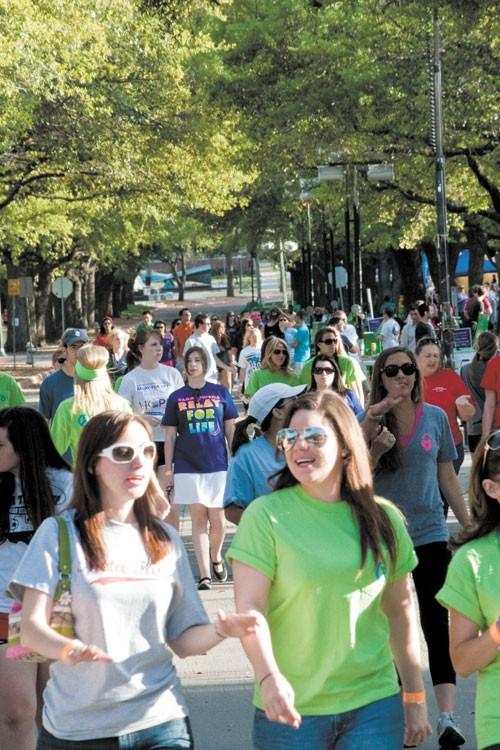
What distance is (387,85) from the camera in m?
26.2

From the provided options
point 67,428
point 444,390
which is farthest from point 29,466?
point 444,390

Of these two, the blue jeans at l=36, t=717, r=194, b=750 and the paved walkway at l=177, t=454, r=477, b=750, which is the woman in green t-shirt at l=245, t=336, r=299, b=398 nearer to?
the paved walkway at l=177, t=454, r=477, b=750

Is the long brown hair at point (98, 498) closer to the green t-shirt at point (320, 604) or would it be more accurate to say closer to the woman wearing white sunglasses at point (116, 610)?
the woman wearing white sunglasses at point (116, 610)

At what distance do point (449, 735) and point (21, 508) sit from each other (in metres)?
2.08

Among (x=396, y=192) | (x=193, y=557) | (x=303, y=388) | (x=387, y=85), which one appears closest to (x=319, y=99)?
(x=387, y=85)

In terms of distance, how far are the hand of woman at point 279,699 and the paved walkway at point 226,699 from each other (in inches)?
109

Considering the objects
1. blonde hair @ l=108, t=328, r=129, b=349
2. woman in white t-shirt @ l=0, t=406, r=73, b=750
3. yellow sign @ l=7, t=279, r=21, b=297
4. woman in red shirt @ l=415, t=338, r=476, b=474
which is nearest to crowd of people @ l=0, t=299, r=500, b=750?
woman in white t-shirt @ l=0, t=406, r=73, b=750

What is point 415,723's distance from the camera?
433cm

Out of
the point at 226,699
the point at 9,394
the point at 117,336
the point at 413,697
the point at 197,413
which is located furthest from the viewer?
the point at 117,336

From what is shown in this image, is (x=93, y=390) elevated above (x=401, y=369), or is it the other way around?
(x=401, y=369)

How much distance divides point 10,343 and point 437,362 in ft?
173

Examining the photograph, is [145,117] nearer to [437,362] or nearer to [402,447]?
[437,362]

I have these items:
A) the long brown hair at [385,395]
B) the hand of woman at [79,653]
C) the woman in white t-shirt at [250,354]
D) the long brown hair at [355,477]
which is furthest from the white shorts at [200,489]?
the woman in white t-shirt at [250,354]

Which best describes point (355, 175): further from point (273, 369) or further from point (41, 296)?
point (41, 296)
